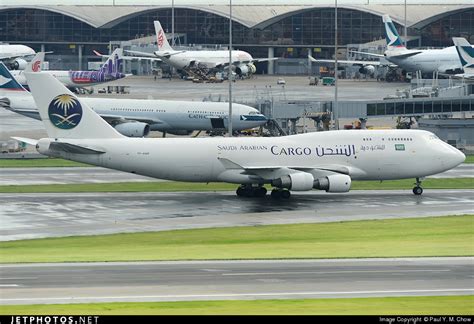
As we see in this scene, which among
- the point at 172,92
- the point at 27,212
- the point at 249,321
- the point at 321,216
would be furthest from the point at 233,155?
the point at 172,92

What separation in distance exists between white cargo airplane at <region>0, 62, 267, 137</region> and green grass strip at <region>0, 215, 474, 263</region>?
54.3 metres

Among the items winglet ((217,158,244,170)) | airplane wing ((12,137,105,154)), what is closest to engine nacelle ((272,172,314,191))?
winglet ((217,158,244,170))

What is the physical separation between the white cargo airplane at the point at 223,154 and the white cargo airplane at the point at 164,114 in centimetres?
4269

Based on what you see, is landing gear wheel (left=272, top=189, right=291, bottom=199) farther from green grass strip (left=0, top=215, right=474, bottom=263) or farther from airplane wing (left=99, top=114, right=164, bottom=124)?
airplane wing (left=99, top=114, right=164, bottom=124)

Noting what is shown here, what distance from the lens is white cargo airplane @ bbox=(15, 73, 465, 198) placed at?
7381 cm

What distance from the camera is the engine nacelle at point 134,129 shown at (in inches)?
4598

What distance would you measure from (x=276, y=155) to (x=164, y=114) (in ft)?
151

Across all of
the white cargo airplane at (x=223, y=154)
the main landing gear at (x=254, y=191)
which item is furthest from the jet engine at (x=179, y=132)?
the white cargo airplane at (x=223, y=154)

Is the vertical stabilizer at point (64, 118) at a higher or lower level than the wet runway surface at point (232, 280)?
higher

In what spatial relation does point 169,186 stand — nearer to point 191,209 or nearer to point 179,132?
point 191,209

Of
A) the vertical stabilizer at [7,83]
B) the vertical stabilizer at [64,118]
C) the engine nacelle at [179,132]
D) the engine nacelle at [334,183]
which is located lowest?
the engine nacelle at [334,183]

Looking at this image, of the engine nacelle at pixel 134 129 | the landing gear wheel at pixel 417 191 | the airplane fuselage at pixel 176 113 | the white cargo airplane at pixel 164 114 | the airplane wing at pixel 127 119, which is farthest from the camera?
the airplane fuselage at pixel 176 113

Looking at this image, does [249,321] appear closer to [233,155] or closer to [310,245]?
[310,245]

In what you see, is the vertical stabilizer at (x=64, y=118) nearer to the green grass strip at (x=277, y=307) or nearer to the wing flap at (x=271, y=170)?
the wing flap at (x=271, y=170)
